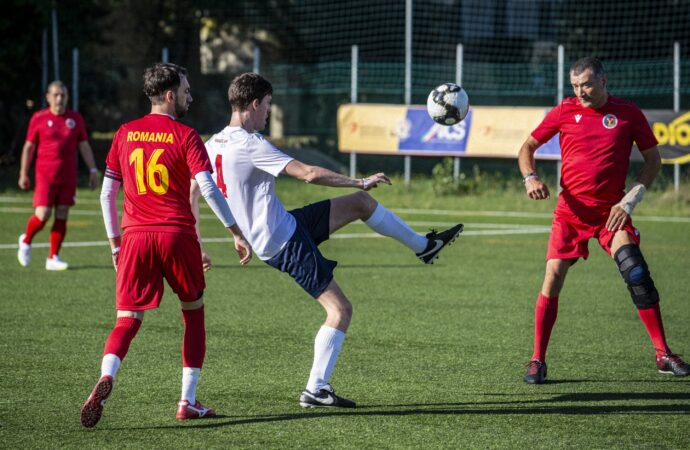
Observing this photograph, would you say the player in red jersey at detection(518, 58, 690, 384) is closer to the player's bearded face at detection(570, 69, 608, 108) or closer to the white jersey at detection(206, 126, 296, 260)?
the player's bearded face at detection(570, 69, 608, 108)

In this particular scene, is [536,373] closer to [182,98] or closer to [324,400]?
[324,400]

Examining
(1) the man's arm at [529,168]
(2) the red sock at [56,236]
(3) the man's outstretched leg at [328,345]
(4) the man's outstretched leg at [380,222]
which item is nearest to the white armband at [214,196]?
(3) the man's outstretched leg at [328,345]

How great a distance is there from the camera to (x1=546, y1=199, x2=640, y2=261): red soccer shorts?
7602 millimetres

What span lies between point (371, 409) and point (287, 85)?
20134mm

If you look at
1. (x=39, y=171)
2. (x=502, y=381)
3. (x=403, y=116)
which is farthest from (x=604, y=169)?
(x=403, y=116)

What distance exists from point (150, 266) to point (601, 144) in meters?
3.34

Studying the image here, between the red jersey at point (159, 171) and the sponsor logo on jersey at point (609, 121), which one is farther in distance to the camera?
the sponsor logo on jersey at point (609, 121)

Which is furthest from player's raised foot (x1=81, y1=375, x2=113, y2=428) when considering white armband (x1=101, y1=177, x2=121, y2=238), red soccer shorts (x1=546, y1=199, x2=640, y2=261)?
red soccer shorts (x1=546, y1=199, x2=640, y2=261)

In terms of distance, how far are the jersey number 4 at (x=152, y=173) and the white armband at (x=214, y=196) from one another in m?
0.24

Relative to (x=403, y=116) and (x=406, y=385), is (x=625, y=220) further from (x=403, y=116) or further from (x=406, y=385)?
(x=403, y=116)

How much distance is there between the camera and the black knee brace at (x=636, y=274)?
744 centimetres

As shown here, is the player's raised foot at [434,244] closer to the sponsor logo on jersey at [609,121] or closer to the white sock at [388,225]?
the white sock at [388,225]

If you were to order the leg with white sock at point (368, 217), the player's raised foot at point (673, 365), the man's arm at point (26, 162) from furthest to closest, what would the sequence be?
the man's arm at point (26, 162) → the player's raised foot at point (673, 365) → the leg with white sock at point (368, 217)

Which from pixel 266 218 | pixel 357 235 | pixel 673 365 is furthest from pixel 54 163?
pixel 673 365
